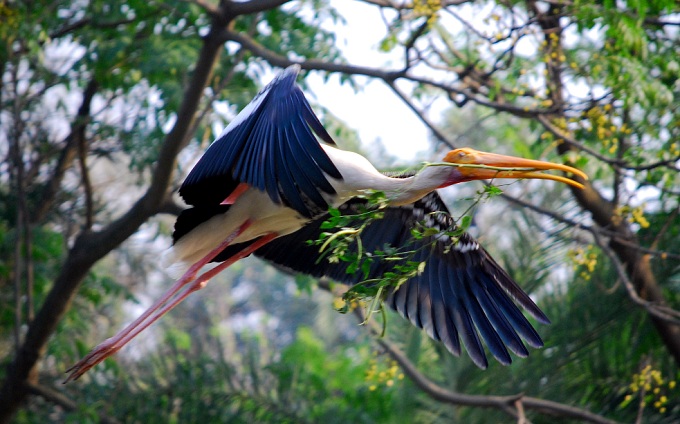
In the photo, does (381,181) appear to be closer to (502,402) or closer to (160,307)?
(160,307)

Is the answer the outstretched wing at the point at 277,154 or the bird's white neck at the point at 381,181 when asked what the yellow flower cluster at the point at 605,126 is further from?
the outstretched wing at the point at 277,154

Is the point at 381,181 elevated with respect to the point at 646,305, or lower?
elevated

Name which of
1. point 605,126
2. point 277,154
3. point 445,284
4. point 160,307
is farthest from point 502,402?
point 277,154

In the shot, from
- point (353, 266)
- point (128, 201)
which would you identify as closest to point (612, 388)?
point (353, 266)

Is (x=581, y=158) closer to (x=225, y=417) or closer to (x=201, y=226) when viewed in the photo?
(x=201, y=226)

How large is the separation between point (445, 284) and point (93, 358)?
2.06m

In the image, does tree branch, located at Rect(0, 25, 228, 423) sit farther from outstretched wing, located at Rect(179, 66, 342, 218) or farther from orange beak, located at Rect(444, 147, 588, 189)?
orange beak, located at Rect(444, 147, 588, 189)

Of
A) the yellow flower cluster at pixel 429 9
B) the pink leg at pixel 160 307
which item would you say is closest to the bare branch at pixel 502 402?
the pink leg at pixel 160 307

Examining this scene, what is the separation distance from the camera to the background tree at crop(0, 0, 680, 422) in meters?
6.13

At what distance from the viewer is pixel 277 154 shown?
414 cm

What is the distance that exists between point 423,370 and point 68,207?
375 centimetres

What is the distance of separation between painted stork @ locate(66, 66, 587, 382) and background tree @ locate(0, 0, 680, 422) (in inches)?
33.9

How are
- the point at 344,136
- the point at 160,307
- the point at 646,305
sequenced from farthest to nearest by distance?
the point at 344,136, the point at 646,305, the point at 160,307

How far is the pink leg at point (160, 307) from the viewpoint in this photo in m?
5.01
